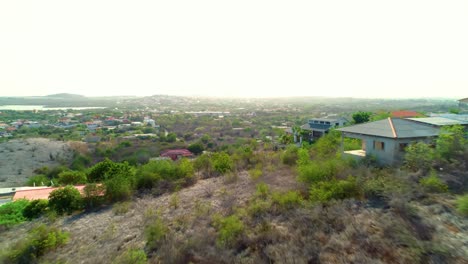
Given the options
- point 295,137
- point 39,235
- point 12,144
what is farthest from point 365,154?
point 12,144

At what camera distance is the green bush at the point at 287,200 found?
25.7ft

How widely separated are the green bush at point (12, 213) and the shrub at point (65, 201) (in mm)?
1024

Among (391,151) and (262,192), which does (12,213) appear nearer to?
(262,192)

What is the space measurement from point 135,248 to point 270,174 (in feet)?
23.2

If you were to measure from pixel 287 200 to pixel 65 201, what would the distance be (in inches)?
317

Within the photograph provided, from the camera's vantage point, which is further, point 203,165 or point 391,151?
point 203,165

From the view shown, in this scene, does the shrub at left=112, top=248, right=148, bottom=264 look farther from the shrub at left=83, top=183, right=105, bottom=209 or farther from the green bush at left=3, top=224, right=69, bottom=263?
the shrub at left=83, top=183, right=105, bottom=209

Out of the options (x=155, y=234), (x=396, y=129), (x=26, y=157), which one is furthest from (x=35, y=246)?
(x=26, y=157)

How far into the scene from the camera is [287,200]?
7.99 m

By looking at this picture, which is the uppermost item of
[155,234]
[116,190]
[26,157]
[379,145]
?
[379,145]

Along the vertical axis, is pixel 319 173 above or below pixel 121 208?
above

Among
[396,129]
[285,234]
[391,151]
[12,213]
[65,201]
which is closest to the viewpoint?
[285,234]

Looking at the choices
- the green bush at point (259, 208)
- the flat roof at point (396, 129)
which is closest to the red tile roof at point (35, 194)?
the green bush at point (259, 208)

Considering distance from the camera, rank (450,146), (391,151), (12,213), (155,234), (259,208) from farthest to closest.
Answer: (391,151), (450,146), (12,213), (259,208), (155,234)
